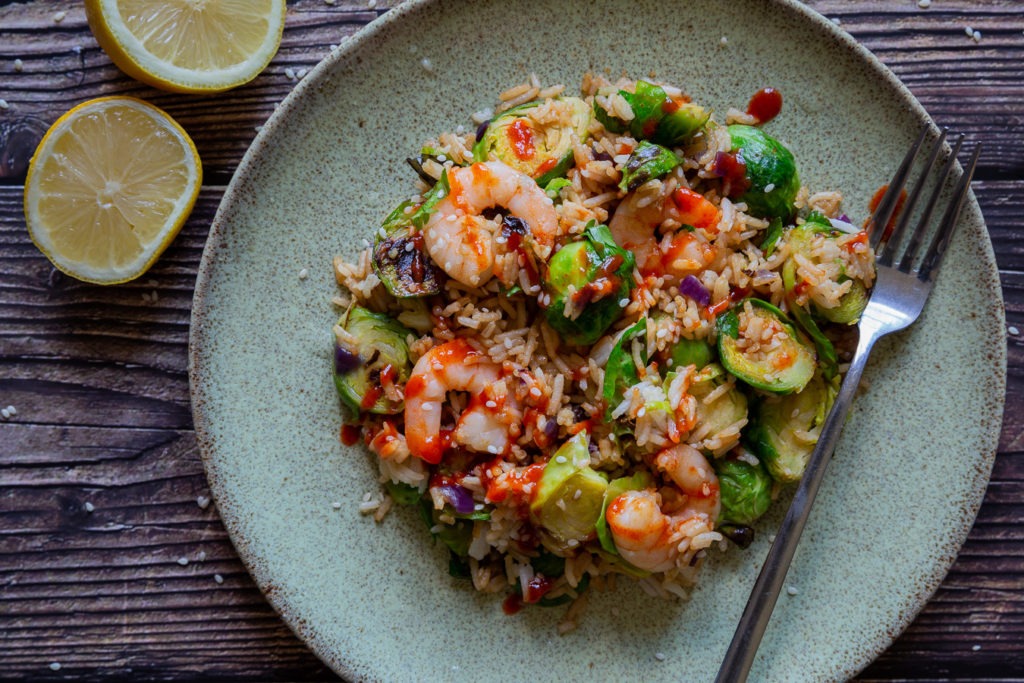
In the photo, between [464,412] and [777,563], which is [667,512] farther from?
[464,412]

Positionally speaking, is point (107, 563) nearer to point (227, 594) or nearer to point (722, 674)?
point (227, 594)

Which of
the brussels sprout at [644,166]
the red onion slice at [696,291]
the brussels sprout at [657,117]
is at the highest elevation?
the brussels sprout at [657,117]

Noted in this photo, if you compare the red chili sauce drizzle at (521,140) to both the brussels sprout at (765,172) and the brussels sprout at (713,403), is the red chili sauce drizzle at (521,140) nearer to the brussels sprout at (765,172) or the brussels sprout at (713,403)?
the brussels sprout at (765,172)

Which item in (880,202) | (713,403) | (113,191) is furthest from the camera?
(113,191)

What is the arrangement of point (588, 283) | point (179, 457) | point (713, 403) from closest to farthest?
1. point (588, 283)
2. point (713, 403)
3. point (179, 457)

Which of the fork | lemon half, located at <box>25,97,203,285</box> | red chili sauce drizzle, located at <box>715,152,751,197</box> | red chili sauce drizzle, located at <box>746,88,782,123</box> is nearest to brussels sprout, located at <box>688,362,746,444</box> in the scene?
the fork

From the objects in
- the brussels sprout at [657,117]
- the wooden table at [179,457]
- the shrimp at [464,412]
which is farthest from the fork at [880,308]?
the shrimp at [464,412]

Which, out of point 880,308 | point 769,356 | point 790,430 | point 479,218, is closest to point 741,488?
point 790,430
